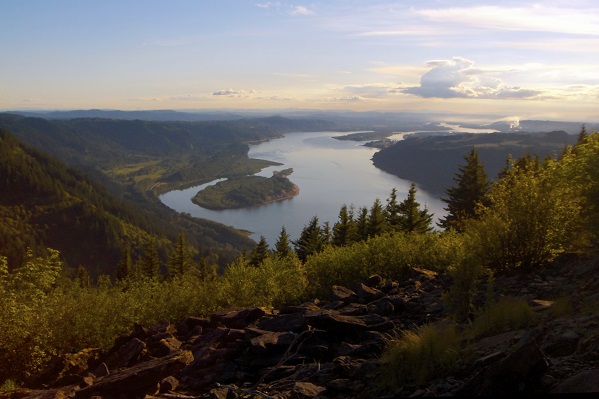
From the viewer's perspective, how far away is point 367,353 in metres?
10.4

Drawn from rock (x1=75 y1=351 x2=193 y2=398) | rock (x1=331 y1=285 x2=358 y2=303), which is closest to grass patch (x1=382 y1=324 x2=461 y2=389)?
rock (x1=75 y1=351 x2=193 y2=398)

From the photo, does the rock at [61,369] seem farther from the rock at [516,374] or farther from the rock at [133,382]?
the rock at [516,374]

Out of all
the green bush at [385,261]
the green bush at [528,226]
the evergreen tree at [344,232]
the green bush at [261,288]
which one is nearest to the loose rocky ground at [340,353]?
the green bush at [528,226]

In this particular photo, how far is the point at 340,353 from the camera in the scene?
10547 mm

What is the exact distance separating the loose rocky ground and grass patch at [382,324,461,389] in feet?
0.78

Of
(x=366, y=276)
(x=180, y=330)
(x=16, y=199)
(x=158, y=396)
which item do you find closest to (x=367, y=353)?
(x=158, y=396)

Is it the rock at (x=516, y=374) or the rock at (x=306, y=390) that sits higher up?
the rock at (x=516, y=374)

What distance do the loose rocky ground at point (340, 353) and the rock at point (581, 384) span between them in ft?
0.05

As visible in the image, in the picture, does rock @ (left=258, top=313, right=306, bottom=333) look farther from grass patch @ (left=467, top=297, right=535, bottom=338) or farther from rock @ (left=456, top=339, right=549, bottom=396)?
rock @ (left=456, top=339, right=549, bottom=396)

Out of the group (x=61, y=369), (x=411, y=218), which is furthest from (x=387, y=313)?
(x=411, y=218)

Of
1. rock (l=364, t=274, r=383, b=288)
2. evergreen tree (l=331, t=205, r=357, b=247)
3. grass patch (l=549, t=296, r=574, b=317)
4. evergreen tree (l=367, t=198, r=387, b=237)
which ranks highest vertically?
grass patch (l=549, t=296, r=574, b=317)

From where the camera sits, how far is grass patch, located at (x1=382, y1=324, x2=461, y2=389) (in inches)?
316

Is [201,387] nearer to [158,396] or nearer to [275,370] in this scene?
[158,396]

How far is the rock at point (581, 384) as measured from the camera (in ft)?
19.5
